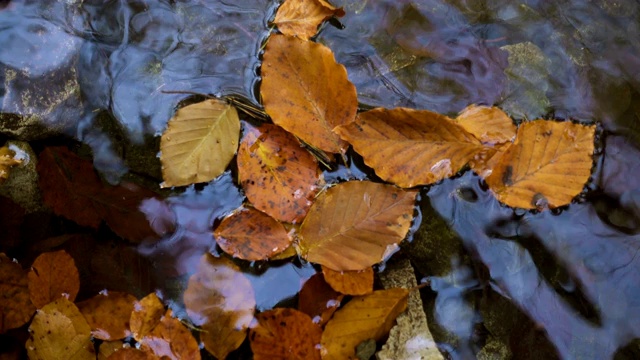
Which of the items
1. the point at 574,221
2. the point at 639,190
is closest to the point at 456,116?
the point at 574,221

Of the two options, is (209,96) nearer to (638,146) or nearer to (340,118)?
(340,118)

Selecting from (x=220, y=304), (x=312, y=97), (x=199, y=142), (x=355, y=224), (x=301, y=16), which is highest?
(x=301, y=16)

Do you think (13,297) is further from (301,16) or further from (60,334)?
(301,16)

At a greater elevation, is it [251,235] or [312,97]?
[312,97]

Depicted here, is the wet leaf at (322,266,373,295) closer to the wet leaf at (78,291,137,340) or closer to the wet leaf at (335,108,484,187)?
the wet leaf at (335,108,484,187)

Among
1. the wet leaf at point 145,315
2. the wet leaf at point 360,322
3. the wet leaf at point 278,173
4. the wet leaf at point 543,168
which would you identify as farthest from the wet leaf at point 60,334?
the wet leaf at point 543,168

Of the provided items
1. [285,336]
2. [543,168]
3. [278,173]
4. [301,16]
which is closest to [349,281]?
[285,336]
